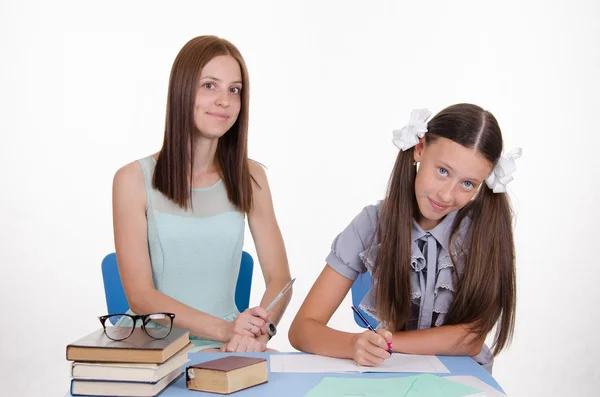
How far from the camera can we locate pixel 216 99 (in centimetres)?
258

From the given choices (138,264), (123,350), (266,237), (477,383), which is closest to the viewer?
(123,350)

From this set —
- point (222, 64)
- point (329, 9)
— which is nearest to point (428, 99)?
point (329, 9)

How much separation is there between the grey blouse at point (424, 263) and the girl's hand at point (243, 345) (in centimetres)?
33

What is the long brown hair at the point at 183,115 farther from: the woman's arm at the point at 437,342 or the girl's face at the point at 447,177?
the woman's arm at the point at 437,342

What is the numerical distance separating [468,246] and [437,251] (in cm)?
9

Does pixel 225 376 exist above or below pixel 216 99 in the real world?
below

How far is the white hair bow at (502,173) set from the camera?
2168 mm

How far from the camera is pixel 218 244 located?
2639 mm

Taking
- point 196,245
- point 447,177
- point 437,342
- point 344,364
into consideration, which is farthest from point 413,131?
point 196,245

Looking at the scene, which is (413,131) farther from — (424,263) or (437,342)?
(437,342)
